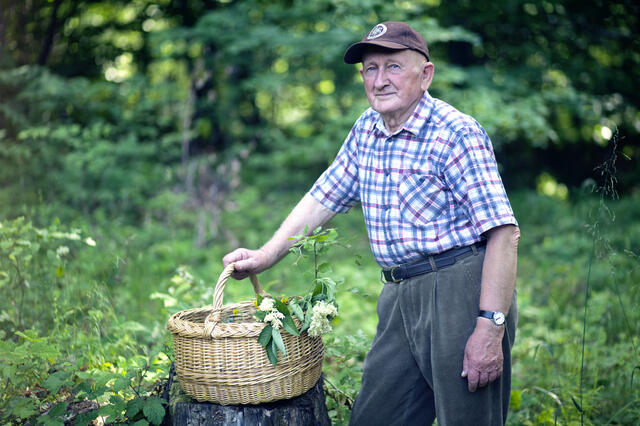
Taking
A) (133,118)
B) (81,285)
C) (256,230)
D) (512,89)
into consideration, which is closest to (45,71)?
(133,118)

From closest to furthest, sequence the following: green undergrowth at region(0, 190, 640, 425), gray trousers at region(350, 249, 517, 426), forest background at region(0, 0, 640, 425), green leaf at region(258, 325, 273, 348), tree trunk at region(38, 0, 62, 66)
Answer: green leaf at region(258, 325, 273, 348)
gray trousers at region(350, 249, 517, 426)
green undergrowth at region(0, 190, 640, 425)
forest background at region(0, 0, 640, 425)
tree trunk at region(38, 0, 62, 66)

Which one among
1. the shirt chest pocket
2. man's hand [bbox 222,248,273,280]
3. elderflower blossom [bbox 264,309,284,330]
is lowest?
elderflower blossom [bbox 264,309,284,330]

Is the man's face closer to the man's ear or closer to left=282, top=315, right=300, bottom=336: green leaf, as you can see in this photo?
the man's ear

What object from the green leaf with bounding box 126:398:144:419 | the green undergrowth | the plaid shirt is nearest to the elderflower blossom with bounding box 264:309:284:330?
the green undergrowth

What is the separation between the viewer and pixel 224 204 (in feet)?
26.2

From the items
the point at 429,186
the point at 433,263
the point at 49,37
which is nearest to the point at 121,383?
the point at 433,263

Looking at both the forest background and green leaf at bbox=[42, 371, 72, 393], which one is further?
the forest background

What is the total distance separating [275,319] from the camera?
2133mm

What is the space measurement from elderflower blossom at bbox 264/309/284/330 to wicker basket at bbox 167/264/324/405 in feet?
0.10

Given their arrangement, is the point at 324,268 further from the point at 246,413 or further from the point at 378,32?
the point at 378,32

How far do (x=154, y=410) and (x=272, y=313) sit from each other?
757mm

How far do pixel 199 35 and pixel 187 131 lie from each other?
4.10ft

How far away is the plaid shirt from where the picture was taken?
2135mm

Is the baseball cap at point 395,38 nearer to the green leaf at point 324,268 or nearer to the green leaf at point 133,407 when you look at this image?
the green leaf at point 324,268
